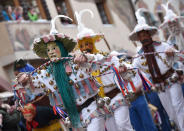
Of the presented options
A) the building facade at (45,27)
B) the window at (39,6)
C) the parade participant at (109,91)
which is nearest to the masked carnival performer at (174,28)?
the building facade at (45,27)

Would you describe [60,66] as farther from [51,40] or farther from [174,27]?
[174,27]

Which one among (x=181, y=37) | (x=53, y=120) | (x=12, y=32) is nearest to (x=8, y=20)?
(x=12, y=32)

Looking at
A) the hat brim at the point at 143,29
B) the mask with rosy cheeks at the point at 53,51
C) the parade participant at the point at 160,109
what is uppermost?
the mask with rosy cheeks at the point at 53,51

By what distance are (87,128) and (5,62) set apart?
803cm

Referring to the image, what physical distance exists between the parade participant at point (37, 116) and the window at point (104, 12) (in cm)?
1256

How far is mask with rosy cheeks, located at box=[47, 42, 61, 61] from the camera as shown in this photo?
14.5 feet

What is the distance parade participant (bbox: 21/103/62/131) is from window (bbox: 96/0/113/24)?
12.6 m

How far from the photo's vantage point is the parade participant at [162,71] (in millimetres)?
5934

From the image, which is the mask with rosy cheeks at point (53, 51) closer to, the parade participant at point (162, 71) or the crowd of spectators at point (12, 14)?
the parade participant at point (162, 71)

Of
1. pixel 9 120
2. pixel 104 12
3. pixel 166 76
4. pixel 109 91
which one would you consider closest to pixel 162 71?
pixel 166 76

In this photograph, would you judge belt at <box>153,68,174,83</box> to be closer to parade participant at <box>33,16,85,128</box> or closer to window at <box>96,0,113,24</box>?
parade participant at <box>33,16,85,128</box>

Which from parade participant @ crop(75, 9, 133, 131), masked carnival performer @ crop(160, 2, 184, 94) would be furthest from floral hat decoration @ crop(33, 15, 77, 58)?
masked carnival performer @ crop(160, 2, 184, 94)

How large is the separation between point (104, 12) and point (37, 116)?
13.1 meters

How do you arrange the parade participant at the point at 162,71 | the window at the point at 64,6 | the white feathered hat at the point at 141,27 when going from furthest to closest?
the window at the point at 64,6 → the white feathered hat at the point at 141,27 → the parade participant at the point at 162,71
